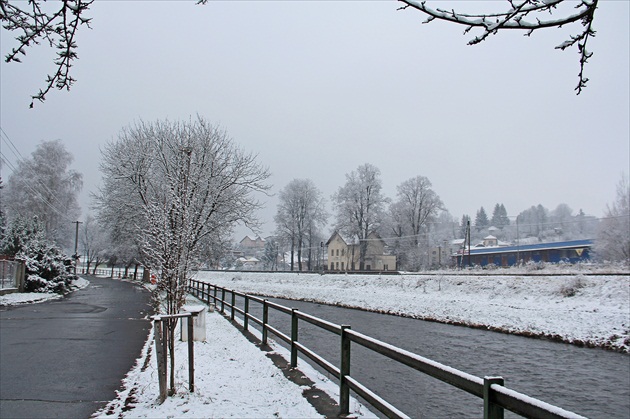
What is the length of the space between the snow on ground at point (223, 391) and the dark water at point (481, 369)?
234 centimetres

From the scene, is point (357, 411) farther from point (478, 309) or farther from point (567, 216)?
point (567, 216)

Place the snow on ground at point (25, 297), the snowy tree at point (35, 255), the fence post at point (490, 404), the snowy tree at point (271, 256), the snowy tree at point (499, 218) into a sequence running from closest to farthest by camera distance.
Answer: the fence post at point (490, 404) < the snow on ground at point (25, 297) < the snowy tree at point (35, 255) < the snowy tree at point (271, 256) < the snowy tree at point (499, 218)

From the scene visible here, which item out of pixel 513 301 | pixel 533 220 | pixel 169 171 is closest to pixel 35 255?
pixel 169 171

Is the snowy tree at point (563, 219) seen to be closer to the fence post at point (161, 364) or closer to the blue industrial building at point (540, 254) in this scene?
the blue industrial building at point (540, 254)

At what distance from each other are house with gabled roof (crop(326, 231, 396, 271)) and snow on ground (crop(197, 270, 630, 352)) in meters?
26.5

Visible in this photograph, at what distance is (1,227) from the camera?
122 ft

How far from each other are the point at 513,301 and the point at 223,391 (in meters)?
19.6

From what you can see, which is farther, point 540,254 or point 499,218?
point 499,218

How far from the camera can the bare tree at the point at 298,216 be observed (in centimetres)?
6650

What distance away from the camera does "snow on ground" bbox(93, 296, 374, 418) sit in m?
5.35

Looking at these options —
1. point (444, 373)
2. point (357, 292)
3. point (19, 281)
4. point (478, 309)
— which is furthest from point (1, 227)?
point (444, 373)

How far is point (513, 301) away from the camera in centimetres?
2241

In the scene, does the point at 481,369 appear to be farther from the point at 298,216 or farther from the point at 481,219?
the point at 481,219

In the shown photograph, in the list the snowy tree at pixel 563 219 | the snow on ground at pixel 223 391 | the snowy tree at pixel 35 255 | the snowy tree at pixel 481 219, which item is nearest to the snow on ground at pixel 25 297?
the snowy tree at pixel 35 255
